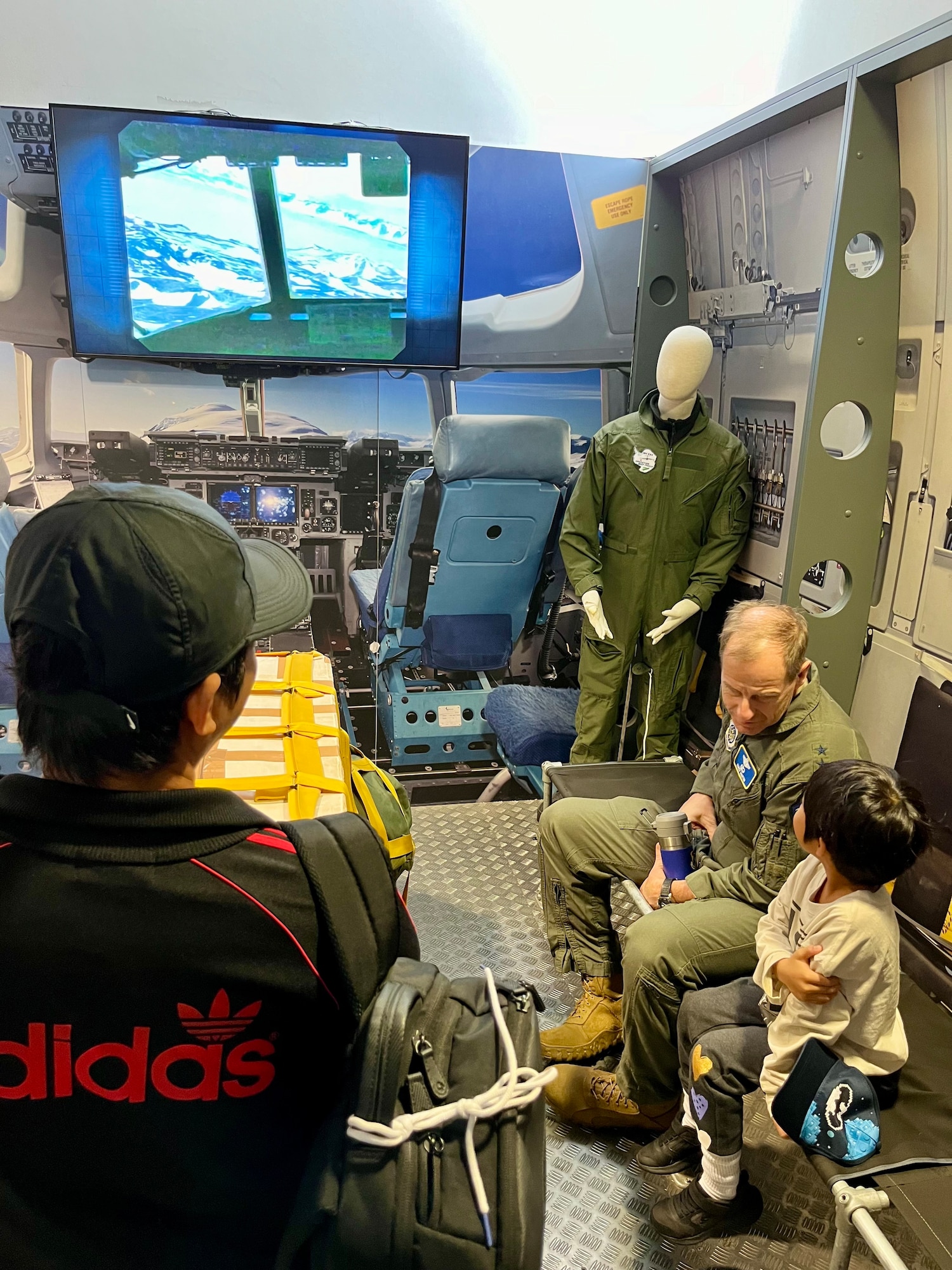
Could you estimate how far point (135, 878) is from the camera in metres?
0.73

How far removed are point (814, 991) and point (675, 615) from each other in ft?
5.51

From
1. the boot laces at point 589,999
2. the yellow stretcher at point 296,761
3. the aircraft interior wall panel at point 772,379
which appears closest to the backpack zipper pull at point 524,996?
the yellow stretcher at point 296,761

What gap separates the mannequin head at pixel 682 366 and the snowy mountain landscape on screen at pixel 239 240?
1007 millimetres

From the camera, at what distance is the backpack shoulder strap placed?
77cm

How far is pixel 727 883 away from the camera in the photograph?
2.06 m

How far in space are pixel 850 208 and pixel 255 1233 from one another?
2.51 m

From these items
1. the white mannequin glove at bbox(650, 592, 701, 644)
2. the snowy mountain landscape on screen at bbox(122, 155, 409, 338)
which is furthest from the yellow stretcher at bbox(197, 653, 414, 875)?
the snowy mountain landscape on screen at bbox(122, 155, 409, 338)

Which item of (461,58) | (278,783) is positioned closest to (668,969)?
(278,783)

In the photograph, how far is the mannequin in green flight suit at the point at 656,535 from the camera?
119 inches

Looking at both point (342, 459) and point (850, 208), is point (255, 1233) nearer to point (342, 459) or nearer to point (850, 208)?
point (850, 208)

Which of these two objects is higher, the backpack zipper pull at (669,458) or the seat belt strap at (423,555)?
the backpack zipper pull at (669,458)

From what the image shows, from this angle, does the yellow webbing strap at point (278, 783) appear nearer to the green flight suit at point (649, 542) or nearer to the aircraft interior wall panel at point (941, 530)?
the green flight suit at point (649, 542)

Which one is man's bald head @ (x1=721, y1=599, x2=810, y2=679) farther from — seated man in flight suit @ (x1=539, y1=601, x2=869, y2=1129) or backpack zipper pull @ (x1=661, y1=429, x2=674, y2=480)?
backpack zipper pull @ (x1=661, y1=429, x2=674, y2=480)

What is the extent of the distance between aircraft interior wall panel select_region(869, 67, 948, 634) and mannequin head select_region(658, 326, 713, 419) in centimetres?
69
